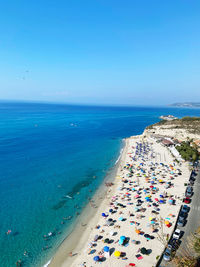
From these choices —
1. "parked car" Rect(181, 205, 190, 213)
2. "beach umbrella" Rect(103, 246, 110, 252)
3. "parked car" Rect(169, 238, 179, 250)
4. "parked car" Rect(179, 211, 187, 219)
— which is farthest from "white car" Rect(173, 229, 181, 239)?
"beach umbrella" Rect(103, 246, 110, 252)

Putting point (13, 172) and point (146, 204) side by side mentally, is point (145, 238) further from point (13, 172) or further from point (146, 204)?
point (13, 172)

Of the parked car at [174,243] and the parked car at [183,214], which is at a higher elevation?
the parked car at [183,214]

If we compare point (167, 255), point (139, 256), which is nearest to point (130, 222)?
point (139, 256)

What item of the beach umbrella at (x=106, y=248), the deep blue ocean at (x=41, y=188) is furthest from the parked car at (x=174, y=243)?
the deep blue ocean at (x=41, y=188)

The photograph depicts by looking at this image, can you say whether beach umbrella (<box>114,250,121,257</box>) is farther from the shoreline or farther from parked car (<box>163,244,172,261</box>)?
the shoreline

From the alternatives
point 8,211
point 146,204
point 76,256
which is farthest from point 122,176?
point 8,211

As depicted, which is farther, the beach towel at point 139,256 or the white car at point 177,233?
the white car at point 177,233

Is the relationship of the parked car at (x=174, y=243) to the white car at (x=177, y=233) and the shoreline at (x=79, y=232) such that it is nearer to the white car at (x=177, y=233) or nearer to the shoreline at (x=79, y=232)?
the white car at (x=177, y=233)

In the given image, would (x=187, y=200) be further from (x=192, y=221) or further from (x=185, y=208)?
(x=192, y=221)

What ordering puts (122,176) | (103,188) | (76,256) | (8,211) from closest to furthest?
(76,256) < (8,211) < (103,188) < (122,176)
